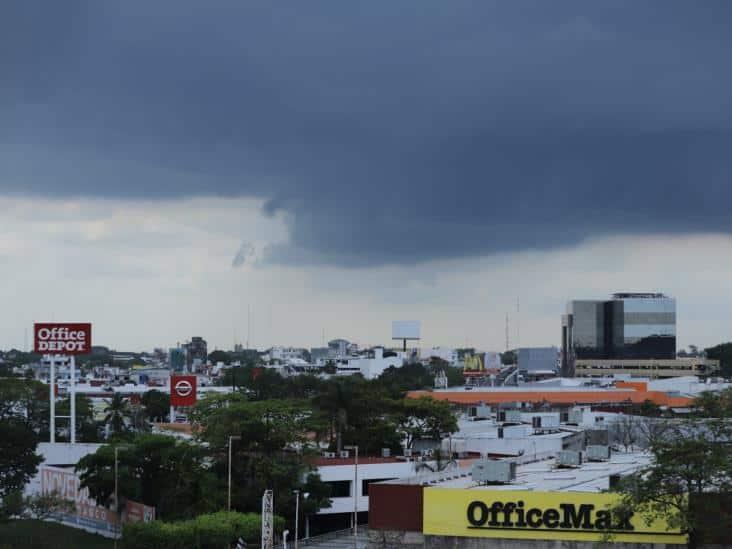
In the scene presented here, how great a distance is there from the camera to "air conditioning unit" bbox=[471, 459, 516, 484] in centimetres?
6078

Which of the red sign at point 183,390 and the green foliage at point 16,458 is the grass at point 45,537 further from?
the red sign at point 183,390

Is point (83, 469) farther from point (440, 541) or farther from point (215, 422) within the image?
point (440, 541)

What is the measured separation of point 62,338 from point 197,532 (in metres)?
60.4

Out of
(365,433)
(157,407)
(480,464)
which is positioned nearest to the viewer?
(480,464)

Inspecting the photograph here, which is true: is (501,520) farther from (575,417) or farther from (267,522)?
(575,417)

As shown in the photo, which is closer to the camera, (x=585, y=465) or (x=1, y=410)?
(x=585, y=465)

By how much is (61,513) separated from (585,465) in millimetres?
40003

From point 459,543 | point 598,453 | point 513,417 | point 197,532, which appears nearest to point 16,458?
point 197,532

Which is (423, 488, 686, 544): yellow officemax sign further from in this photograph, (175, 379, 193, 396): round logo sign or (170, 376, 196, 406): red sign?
(175, 379, 193, 396): round logo sign

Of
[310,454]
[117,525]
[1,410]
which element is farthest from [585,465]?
[1,410]

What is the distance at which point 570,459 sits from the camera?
6994cm

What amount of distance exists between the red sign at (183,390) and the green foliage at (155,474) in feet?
159

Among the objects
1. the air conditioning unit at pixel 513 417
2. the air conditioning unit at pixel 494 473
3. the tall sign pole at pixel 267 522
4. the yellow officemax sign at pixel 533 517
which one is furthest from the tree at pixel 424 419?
the yellow officemax sign at pixel 533 517

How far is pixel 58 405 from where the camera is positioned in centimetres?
15475
